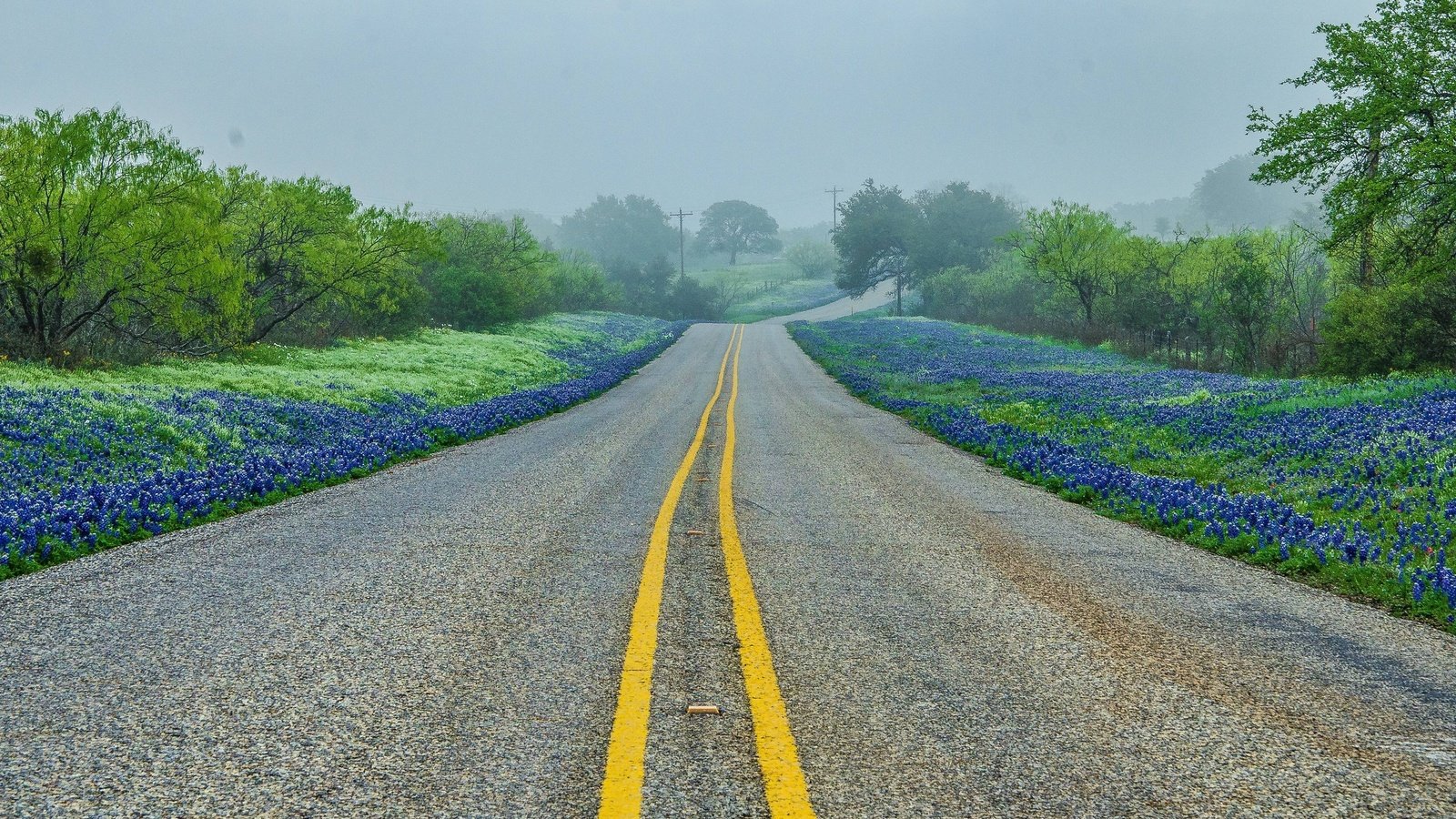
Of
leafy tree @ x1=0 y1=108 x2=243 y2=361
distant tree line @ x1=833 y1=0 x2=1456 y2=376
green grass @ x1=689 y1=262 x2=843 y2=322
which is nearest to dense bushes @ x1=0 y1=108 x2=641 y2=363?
leafy tree @ x1=0 y1=108 x2=243 y2=361

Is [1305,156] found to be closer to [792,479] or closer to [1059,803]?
[792,479]

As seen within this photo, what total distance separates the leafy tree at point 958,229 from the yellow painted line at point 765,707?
89.3 m

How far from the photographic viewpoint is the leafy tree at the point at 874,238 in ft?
310

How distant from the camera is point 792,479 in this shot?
1145 cm

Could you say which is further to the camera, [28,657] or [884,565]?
[884,565]

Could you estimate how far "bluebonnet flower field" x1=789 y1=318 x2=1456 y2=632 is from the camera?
7484mm

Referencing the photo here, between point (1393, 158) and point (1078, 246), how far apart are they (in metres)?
28.8

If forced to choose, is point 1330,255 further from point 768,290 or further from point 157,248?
point 768,290

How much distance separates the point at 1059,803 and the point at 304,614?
4436 mm

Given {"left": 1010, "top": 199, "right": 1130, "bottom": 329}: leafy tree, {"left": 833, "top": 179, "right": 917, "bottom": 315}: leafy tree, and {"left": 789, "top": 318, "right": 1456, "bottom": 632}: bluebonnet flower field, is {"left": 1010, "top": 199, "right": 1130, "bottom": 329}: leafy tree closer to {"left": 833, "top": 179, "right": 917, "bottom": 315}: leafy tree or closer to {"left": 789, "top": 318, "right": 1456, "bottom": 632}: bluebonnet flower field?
{"left": 789, "top": 318, "right": 1456, "bottom": 632}: bluebonnet flower field

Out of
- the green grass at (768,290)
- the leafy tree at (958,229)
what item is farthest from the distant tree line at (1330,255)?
the green grass at (768,290)

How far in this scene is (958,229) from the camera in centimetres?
9531

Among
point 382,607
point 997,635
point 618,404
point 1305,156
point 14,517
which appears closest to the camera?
point 997,635

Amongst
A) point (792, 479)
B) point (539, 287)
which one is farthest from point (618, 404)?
point (539, 287)
